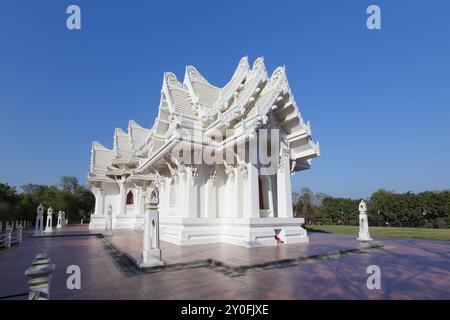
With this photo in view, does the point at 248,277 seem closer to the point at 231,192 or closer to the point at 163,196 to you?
the point at 231,192

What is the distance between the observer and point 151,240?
20.1ft

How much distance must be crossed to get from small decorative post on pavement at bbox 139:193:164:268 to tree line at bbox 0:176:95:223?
73.7 ft

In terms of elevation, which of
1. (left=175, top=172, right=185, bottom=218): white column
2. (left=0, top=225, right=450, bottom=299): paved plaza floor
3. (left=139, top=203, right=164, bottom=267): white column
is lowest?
(left=0, top=225, right=450, bottom=299): paved plaza floor

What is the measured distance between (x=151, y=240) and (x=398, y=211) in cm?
3780

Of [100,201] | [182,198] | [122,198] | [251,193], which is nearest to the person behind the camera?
[251,193]

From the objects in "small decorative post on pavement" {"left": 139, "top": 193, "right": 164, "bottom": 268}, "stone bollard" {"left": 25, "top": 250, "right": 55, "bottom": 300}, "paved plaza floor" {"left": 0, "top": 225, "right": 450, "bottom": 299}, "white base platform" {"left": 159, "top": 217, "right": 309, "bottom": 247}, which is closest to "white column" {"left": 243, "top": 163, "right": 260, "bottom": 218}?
"white base platform" {"left": 159, "top": 217, "right": 309, "bottom": 247}

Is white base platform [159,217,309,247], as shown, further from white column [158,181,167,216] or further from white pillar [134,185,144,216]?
white pillar [134,185,144,216]

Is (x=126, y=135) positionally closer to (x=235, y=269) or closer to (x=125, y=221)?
(x=125, y=221)

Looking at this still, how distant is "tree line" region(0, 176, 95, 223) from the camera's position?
89.4ft

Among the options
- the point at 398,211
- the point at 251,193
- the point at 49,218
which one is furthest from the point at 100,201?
the point at 398,211

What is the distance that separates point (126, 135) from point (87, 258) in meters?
18.7

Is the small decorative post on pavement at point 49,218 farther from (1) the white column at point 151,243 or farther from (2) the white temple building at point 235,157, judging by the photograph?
(1) the white column at point 151,243
